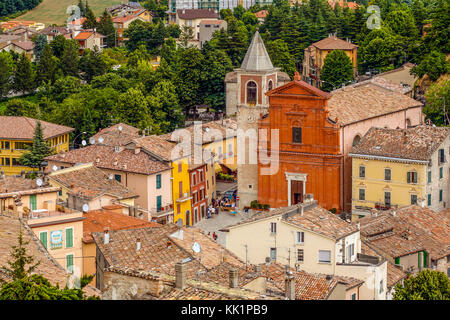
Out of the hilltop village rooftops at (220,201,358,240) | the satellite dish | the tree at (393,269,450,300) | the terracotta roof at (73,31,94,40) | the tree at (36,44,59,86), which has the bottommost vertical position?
the tree at (393,269,450,300)

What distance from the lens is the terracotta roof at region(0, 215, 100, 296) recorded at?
2767cm

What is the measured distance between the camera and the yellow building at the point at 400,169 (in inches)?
2346

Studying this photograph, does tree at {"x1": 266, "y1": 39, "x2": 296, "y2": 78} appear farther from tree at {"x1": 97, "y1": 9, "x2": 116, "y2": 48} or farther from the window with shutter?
the window with shutter

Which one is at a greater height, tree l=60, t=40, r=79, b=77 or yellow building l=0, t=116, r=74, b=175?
tree l=60, t=40, r=79, b=77

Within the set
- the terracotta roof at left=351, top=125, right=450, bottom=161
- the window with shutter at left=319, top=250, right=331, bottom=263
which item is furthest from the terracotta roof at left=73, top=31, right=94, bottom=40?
the window with shutter at left=319, top=250, right=331, bottom=263

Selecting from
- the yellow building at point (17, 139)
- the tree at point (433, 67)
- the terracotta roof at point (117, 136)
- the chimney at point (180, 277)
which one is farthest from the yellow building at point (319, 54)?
the chimney at point (180, 277)

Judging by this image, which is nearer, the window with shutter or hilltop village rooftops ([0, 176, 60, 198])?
the window with shutter

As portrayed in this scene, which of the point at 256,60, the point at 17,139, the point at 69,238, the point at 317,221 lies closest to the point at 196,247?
the point at 69,238

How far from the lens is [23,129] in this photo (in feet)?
285

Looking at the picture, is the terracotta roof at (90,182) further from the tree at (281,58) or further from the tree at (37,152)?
the tree at (281,58)

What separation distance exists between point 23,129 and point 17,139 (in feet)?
5.26

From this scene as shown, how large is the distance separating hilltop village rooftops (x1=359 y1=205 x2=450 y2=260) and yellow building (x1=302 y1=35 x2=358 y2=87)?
53.5 metres

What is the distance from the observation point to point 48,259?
104 feet

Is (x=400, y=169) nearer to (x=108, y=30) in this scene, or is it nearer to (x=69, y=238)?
(x=69, y=238)
